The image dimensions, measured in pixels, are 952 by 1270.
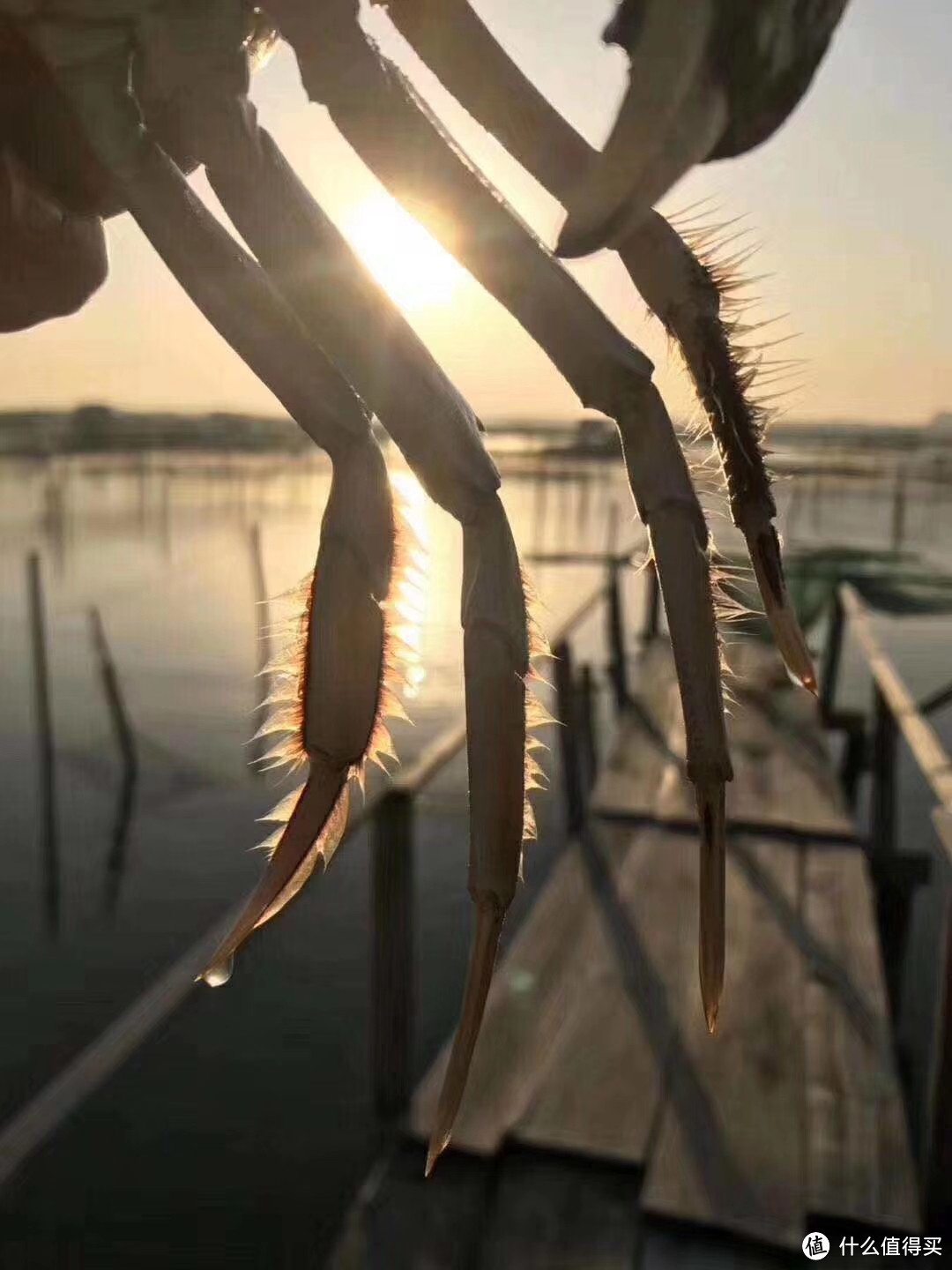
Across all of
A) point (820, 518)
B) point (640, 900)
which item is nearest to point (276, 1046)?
point (640, 900)

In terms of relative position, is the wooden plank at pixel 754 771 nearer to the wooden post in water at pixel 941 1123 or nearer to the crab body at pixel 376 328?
the wooden post in water at pixel 941 1123

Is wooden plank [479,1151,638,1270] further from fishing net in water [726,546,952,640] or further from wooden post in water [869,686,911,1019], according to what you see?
fishing net in water [726,546,952,640]

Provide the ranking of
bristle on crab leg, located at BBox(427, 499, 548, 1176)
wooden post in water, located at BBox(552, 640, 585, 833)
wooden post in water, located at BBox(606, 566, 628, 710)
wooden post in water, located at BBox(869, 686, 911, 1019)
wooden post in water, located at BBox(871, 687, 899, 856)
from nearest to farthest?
bristle on crab leg, located at BBox(427, 499, 548, 1176) → wooden post in water, located at BBox(869, 686, 911, 1019) → wooden post in water, located at BBox(871, 687, 899, 856) → wooden post in water, located at BBox(552, 640, 585, 833) → wooden post in water, located at BBox(606, 566, 628, 710)

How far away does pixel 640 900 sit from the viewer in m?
5.54

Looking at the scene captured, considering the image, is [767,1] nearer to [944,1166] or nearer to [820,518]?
[944,1166]

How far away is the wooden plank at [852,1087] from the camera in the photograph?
344cm

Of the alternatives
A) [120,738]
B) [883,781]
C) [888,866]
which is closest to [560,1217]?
[888,866]

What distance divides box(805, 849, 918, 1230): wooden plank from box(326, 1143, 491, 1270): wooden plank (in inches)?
44.5

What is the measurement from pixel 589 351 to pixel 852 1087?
12.6 feet

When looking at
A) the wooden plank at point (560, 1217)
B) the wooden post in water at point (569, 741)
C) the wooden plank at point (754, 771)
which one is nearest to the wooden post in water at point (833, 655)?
the wooden plank at point (754, 771)

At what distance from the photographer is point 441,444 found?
1035 millimetres

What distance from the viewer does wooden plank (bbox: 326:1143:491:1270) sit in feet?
10.7

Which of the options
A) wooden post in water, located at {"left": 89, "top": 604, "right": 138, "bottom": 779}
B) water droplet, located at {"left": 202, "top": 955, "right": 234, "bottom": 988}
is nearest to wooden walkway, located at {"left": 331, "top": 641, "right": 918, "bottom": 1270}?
water droplet, located at {"left": 202, "top": 955, "right": 234, "bottom": 988}

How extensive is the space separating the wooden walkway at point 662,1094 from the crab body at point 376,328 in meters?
2.70
